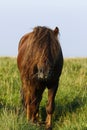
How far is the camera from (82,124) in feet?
26.7

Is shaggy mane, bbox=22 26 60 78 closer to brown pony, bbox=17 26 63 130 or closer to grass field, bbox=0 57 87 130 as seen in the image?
brown pony, bbox=17 26 63 130

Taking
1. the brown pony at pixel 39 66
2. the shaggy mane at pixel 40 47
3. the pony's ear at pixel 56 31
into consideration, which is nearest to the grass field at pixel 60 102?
the brown pony at pixel 39 66

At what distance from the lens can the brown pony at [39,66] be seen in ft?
27.3

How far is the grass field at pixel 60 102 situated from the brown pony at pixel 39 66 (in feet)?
1.14

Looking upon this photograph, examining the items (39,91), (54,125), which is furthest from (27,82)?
(54,125)

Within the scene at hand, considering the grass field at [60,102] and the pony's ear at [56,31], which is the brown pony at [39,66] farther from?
the grass field at [60,102]

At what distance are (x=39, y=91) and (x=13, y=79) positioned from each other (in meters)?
2.81

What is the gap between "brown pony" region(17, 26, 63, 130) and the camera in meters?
8.34

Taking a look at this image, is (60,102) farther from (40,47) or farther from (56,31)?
A: (40,47)

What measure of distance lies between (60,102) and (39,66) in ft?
7.44

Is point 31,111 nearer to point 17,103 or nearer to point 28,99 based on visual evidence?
point 28,99

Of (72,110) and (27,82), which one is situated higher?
(27,82)

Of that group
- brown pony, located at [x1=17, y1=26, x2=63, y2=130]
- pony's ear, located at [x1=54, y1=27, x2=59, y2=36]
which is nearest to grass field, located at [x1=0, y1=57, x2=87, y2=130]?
brown pony, located at [x1=17, y1=26, x2=63, y2=130]

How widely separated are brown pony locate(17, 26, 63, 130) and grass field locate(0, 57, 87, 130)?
349mm
